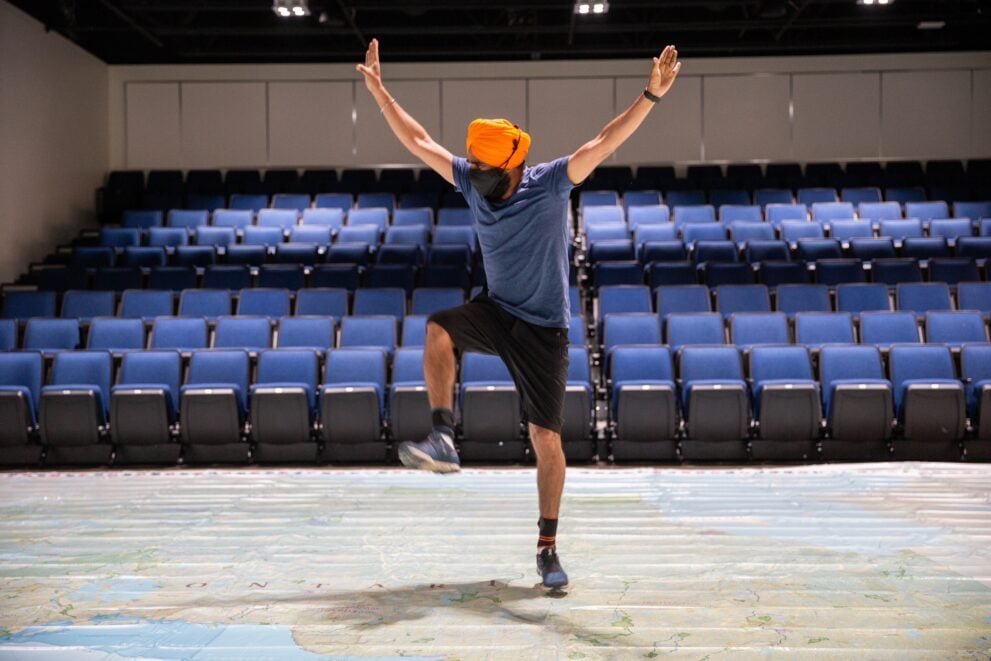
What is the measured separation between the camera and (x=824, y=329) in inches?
241

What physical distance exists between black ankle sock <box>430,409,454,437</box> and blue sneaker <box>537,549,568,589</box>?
1.44 ft

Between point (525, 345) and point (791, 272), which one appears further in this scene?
point (791, 272)

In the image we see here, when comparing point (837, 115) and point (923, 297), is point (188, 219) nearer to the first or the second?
point (923, 297)

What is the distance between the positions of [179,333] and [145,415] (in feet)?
3.29

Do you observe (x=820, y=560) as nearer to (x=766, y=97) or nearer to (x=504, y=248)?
(x=504, y=248)

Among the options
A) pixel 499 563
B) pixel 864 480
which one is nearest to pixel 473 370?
pixel 864 480

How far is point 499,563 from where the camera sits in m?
2.77

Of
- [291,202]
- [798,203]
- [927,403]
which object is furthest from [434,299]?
[798,203]

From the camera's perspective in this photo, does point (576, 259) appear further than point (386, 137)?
No

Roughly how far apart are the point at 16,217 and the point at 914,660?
9513mm

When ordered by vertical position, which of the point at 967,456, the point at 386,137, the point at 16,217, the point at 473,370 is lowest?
the point at 967,456

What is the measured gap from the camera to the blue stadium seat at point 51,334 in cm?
631

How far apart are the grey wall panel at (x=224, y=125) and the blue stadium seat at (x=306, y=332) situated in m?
6.08

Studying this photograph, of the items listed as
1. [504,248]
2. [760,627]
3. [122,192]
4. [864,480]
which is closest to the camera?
[760,627]
